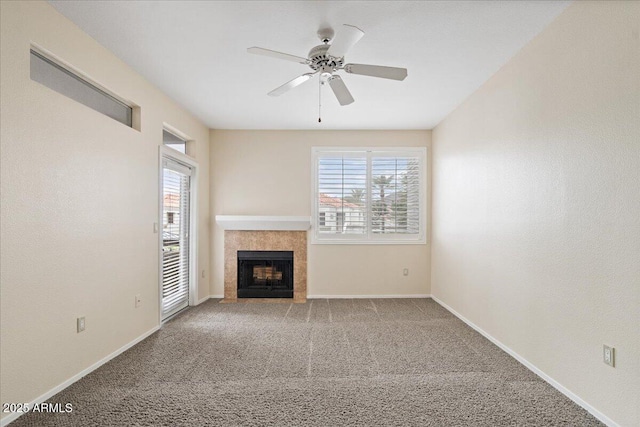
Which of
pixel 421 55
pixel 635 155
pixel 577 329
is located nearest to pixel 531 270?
pixel 577 329

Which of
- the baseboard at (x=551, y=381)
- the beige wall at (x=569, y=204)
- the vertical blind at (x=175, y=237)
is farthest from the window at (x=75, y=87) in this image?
the baseboard at (x=551, y=381)

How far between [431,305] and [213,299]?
3.24 meters

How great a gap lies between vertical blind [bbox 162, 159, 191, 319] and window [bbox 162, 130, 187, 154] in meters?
0.30

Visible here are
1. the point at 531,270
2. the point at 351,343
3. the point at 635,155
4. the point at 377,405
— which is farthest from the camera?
the point at 351,343

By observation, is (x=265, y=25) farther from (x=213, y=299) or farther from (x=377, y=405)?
(x=213, y=299)

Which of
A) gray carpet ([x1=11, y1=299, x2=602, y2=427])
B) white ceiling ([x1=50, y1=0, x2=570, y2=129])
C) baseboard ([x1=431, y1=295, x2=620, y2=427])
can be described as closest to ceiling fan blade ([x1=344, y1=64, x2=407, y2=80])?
white ceiling ([x1=50, y1=0, x2=570, y2=129])

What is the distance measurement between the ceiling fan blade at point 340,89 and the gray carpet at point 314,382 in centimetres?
227

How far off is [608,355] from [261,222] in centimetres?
401

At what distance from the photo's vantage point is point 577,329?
7.07 ft

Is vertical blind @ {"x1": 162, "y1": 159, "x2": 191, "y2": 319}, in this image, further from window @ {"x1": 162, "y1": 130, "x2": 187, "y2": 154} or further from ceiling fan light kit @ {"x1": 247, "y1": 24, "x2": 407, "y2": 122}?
ceiling fan light kit @ {"x1": 247, "y1": 24, "x2": 407, "y2": 122}

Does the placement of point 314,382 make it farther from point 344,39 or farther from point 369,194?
point 369,194

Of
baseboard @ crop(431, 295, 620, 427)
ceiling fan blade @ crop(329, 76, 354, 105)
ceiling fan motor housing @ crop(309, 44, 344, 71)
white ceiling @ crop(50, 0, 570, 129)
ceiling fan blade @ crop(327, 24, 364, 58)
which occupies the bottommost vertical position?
baseboard @ crop(431, 295, 620, 427)

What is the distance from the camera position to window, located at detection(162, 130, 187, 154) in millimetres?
4179

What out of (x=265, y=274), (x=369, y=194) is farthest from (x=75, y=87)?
(x=369, y=194)
